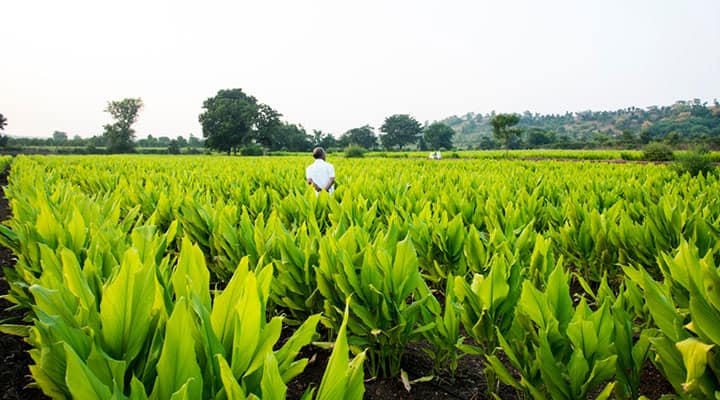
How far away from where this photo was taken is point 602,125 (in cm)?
11756

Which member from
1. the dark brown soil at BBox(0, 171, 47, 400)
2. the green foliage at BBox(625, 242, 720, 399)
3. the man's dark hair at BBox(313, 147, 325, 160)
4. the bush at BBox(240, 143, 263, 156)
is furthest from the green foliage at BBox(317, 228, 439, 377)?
the bush at BBox(240, 143, 263, 156)

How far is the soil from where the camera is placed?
1.84 meters

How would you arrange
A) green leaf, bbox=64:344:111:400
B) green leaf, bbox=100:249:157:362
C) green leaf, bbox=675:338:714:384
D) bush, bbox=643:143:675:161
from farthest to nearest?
bush, bbox=643:143:675:161, green leaf, bbox=100:249:157:362, green leaf, bbox=675:338:714:384, green leaf, bbox=64:344:111:400

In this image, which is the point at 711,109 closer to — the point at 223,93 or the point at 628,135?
the point at 628,135

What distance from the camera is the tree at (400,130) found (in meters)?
91.4

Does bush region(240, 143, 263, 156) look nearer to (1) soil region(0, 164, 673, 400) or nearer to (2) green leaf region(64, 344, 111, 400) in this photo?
(1) soil region(0, 164, 673, 400)

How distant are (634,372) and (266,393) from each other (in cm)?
125

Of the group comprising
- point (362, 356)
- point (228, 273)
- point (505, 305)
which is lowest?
point (228, 273)

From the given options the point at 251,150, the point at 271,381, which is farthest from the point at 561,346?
the point at 251,150

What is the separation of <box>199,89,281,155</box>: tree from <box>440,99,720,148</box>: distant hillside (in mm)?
43694

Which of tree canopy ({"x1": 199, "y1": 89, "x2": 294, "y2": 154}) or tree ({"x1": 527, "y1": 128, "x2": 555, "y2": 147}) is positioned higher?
tree canopy ({"x1": 199, "y1": 89, "x2": 294, "y2": 154})

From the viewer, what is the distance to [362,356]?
1038mm

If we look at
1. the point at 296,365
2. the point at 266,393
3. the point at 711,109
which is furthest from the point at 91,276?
the point at 711,109

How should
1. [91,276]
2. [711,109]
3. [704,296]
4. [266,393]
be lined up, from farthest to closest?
[711,109]
[91,276]
[704,296]
[266,393]
